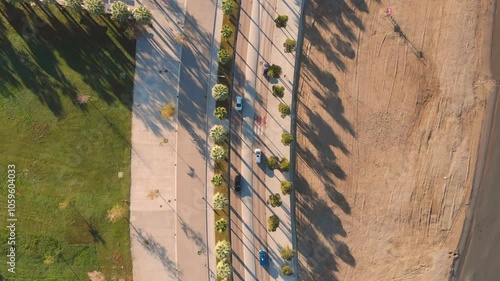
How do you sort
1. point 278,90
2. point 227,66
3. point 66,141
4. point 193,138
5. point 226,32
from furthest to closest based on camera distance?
1. point 193,138
2. point 227,66
3. point 66,141
4. point 278,90
5. point 226,32

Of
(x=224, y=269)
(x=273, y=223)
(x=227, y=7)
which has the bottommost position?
(x=224, y=269)

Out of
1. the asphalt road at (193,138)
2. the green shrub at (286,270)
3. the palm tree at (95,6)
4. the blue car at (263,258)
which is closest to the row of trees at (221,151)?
the asphalt road at (193,138)

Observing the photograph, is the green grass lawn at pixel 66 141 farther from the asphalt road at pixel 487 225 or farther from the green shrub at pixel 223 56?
the asphalt road at pixel 487 225

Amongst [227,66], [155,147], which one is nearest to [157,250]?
[155,147]

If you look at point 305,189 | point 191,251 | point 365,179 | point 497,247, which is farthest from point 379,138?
point 191,251

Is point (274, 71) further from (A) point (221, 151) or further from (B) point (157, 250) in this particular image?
(B) point (157, 250)

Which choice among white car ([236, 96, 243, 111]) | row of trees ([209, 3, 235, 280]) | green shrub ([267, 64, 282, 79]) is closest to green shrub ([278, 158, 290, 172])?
row of trees ([209, 3, 235, 280])
